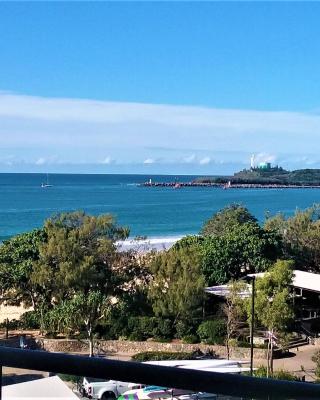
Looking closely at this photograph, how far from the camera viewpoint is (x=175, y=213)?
244 feet

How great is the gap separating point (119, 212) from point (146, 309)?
5127cm

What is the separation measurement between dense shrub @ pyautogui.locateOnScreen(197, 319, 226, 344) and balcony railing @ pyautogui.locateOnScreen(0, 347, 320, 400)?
1829 centimetres

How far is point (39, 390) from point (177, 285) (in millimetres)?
19740

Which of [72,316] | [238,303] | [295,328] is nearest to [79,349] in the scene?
[72,316]

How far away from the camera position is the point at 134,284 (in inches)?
919

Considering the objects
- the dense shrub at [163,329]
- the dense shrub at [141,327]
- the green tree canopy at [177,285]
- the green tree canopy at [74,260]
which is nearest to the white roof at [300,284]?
the green tree canopy at [177,285]

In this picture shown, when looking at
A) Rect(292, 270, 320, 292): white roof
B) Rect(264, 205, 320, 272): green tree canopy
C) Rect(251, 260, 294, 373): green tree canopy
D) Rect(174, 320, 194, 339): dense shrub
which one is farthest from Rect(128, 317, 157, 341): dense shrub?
Rect(264, 205, 320, 272): green tree canopy

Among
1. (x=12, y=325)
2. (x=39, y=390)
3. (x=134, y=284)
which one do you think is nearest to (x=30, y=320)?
(x=12, y=325)

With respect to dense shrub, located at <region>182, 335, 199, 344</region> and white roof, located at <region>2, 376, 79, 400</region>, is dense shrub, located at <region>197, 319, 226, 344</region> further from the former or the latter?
white roof, located at <region>2, 376, 79, 400</region>

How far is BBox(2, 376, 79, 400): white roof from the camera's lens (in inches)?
64.1

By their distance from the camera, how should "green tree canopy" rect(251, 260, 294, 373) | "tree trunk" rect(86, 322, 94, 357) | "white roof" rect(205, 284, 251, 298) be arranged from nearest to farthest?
"green tree canopy" rect(251, 260, 294, 373), "tree trunk" rect(86, 322, 94, 357), "white roof" rect(205, 284, 251, 298)

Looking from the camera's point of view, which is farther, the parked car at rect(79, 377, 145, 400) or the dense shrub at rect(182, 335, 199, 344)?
the dense shrub at rect(182, 335, 199, 344)

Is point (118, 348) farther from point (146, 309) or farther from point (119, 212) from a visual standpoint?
point (119, 212)

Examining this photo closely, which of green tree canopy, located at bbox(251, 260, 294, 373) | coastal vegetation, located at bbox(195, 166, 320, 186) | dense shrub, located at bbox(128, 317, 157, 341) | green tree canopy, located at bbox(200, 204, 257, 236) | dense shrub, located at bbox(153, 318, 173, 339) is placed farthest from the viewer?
coastal vegetation, located at bbox(195, 166, 320, 186)
